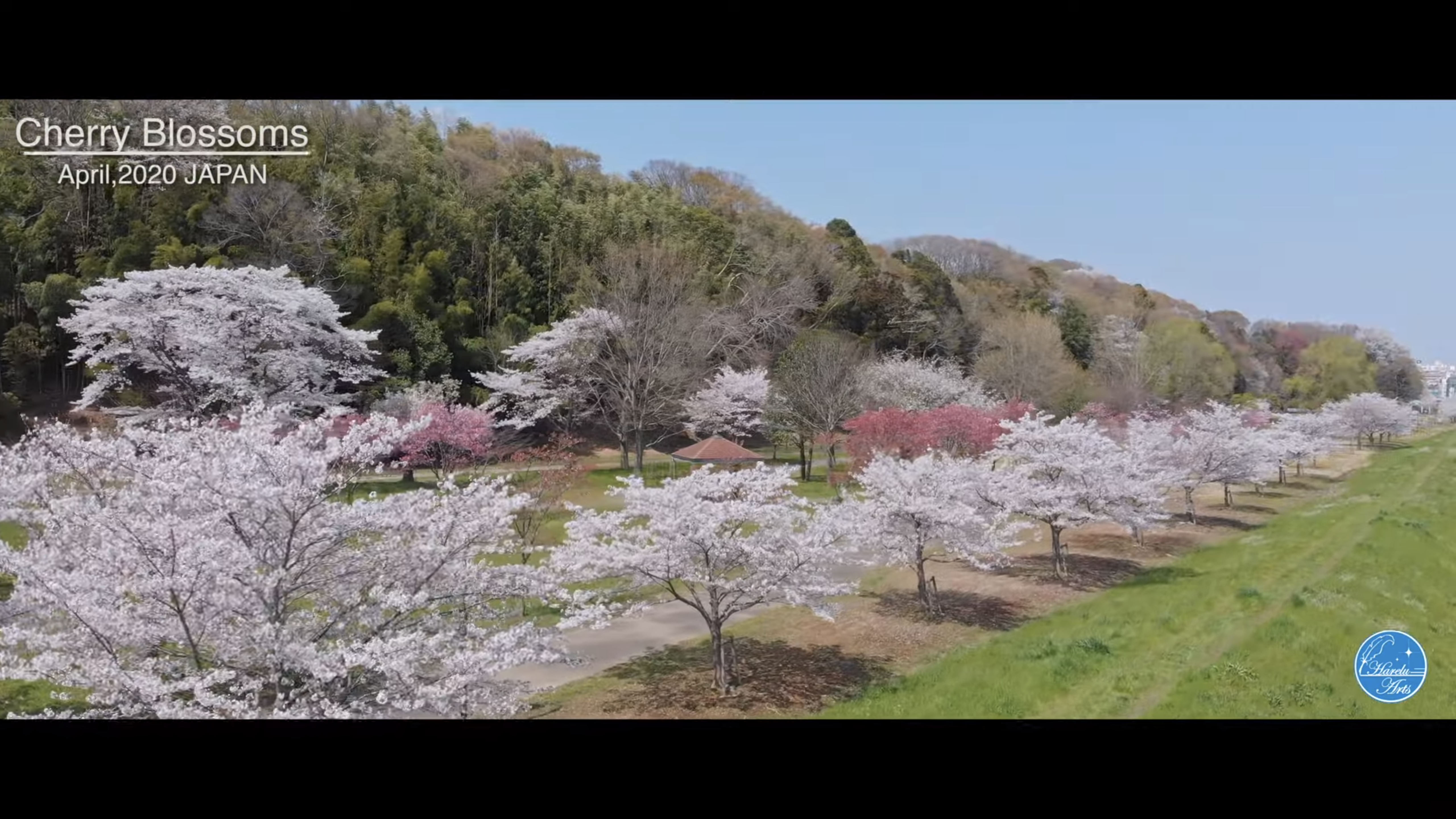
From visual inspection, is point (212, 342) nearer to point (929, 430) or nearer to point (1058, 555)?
point (929, 430)

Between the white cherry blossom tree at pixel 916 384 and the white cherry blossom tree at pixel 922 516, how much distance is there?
0.38 m

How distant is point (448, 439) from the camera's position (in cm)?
373

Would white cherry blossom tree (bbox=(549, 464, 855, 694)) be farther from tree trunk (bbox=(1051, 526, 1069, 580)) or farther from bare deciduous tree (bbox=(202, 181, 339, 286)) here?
tree trunk (bbox=(1051, 526, 1069, 580))

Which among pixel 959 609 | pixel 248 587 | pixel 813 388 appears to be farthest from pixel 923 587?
pixel 248 587

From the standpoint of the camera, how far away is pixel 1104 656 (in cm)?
374

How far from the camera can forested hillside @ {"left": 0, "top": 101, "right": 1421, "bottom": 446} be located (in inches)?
135

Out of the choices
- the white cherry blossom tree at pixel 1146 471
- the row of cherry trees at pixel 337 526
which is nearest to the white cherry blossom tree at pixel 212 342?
the row of cherry trees at pixel 337 526

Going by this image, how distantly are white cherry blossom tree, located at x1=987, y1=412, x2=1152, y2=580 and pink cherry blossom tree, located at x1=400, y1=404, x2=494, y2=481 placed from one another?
358 cm

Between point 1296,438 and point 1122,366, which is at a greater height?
point 1122,366

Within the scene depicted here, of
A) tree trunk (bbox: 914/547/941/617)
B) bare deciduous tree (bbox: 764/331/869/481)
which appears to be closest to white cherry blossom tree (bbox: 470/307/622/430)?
bare deciduous tree (bbox: 764/331/869/481)

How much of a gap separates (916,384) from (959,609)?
1.48 metres

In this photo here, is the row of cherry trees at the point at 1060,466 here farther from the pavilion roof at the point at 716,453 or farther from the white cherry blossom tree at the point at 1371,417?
the pavilion roof at the point at 716,453

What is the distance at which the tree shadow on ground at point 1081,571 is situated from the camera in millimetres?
4887
